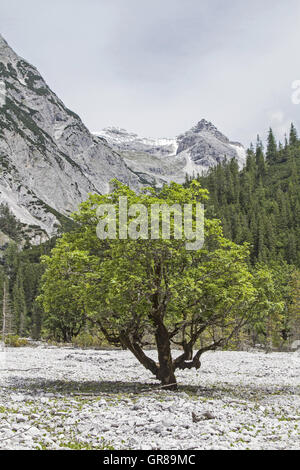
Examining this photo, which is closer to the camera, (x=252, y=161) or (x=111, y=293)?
(x=111, y=293)

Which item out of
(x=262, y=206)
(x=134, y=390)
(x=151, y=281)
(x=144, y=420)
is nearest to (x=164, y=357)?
(x=134, y=390)

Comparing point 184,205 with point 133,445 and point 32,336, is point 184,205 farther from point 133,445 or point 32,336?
point 32,336

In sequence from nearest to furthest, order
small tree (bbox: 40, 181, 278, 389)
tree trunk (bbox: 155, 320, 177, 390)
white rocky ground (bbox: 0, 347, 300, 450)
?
white rocky ground (bbox: 0, 347, 300, 450)
small tree (bbox: 40, 181, 278, 389)
tree trunk (bbox: 155, 320, 177, 390)

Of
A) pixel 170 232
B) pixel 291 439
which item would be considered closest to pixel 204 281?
pixel 170 232

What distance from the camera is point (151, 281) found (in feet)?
58.6

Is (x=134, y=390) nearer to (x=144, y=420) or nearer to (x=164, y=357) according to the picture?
(x=164, y=357)

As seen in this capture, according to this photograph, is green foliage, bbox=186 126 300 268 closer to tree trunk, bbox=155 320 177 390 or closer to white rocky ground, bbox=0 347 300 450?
tree trunk, bbox=155 320 177 390

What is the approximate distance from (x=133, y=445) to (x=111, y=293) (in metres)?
6.95

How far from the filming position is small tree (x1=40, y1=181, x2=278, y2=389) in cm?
1748

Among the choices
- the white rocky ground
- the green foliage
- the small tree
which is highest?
the green foliage

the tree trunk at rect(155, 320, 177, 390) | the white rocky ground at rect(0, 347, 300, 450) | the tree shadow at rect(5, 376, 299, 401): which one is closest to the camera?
the white rocky ground at rect(0, 347, 300, 450)

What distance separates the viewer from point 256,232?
13200cm

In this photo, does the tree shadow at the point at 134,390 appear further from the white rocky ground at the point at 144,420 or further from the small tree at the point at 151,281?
the small tree at the point at 151,281

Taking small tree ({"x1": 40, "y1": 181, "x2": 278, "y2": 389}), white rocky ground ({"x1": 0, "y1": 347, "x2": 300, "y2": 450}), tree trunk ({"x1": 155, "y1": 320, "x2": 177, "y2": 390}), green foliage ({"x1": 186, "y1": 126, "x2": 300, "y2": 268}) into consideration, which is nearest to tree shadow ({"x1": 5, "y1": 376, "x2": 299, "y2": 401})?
white rocky ground ({"x1": 0, "y1": 347, "x2": 300, "y2": 450})
